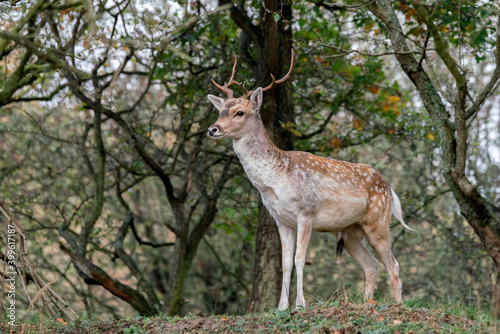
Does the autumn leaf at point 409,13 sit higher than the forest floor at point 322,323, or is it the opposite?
the autumn leaf at point 409,13

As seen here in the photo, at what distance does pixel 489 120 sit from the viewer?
13.8 m

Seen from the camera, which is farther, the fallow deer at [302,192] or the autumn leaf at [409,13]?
the autumn leaf at [409,13]

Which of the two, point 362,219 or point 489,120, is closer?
point 362,219

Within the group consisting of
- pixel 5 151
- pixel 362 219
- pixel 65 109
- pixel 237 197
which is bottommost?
pixel 362 219

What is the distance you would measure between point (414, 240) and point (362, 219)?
8.13 metres

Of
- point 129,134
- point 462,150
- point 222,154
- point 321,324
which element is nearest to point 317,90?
point 222,154

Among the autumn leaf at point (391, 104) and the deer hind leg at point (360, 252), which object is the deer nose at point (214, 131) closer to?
the deer hind leg at point (360, 252)

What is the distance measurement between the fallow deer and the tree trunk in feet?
6.62

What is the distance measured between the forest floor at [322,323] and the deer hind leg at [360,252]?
1479 mm

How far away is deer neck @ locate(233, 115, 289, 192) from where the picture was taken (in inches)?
280

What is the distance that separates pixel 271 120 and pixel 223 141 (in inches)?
99.9

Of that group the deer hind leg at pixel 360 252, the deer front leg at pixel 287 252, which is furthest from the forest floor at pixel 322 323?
the deer hind leg at pixel 360 252

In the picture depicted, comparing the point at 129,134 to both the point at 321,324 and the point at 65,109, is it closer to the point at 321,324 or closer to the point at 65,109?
the point at 65,109

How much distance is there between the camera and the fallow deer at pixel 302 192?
7051mm
